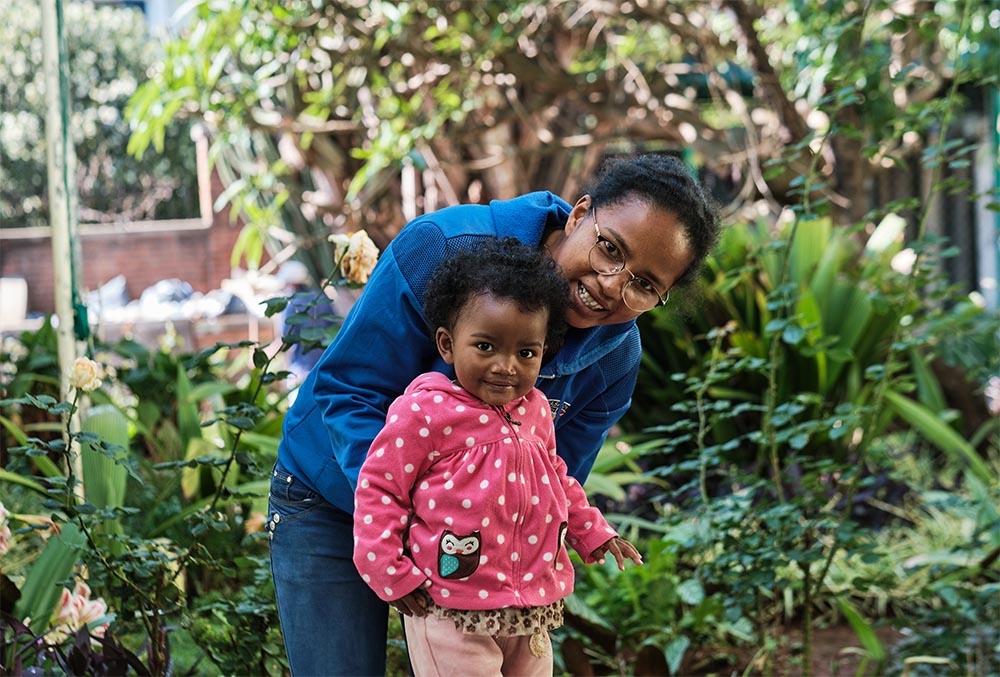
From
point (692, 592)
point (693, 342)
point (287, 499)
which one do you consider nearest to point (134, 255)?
point (693, 342)

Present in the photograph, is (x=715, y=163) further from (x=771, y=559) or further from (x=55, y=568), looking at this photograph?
(x=55, y=568)

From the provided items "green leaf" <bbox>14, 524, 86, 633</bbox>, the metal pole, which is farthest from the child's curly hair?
the metal pole

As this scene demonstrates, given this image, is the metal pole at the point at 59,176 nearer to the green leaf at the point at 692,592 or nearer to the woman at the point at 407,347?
the woman at the point at 407,347

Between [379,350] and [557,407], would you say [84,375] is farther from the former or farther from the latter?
[557,407]

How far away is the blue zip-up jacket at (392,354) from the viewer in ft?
5.70

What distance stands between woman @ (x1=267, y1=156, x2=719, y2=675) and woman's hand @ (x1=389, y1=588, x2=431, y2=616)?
20 cm

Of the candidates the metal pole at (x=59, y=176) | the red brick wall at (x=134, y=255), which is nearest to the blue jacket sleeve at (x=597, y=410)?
the metal pole at (x=59, y=176)

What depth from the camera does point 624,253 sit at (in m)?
1.74

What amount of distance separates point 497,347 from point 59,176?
189cm

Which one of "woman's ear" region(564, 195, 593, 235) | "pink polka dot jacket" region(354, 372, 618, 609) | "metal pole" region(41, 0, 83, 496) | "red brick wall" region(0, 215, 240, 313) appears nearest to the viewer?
"pink polka dot jacket" region(354, 372, 618, 609)

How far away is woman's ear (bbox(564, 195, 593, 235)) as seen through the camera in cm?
183

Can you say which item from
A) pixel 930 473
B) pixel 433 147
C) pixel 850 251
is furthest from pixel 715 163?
pixel 930 473

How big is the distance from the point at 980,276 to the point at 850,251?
4.22 metres

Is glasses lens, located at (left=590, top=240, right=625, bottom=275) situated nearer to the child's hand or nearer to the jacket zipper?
the jacket zipper
